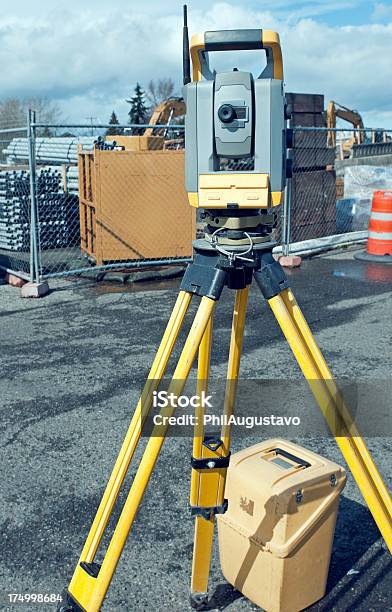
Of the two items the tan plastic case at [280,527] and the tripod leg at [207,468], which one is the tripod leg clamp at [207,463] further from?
the tan plastic case at [280,527]

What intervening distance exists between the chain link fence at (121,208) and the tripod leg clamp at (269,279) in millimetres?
6368

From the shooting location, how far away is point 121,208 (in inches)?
397

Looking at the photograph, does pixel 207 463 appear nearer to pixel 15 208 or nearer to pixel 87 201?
pixel 87 201

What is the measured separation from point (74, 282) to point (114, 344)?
3.14 m

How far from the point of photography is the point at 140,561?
3295 millimetres

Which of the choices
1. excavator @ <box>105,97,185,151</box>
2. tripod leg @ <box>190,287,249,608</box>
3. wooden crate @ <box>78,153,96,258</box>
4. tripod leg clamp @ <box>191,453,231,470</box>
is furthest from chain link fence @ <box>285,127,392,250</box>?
tripod leg clamp @ <box>191,453,231,470</box>

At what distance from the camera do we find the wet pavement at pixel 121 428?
10.4 feet

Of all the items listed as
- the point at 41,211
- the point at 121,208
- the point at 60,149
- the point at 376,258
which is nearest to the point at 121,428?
the point at 121,208

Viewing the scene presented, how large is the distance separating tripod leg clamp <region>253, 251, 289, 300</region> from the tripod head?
0.13 m

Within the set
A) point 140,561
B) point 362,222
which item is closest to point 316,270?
point 362,222

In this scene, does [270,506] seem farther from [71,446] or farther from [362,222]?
[362,222]

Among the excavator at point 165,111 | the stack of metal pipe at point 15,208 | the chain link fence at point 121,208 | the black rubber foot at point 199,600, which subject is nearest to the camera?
the black rubber foot at point 199,600

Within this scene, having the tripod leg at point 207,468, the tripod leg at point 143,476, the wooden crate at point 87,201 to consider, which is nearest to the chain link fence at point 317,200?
the wooden crate at point 87,201

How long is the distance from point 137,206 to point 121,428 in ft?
19.5
